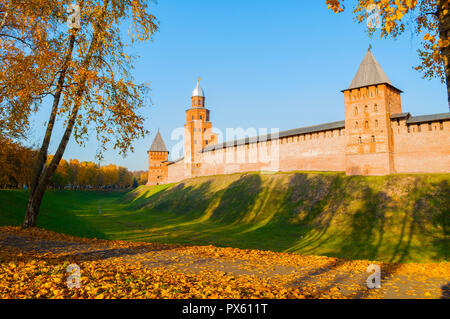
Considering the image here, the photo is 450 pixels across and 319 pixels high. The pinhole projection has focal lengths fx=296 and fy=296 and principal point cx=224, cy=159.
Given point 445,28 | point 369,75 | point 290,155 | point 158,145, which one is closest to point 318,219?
point 290,155

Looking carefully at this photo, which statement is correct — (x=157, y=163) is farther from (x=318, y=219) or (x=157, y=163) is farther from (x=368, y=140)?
(x=318, y=219)

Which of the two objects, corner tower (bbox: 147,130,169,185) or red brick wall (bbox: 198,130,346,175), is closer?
red brick wall (bbox: 198,130,346,175)

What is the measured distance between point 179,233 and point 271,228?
819 cm

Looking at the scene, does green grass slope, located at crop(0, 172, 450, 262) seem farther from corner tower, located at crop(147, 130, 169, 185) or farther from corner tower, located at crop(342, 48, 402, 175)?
corner tower, located at crop(147, 130, 169, 185)

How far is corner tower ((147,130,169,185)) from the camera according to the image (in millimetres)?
87125

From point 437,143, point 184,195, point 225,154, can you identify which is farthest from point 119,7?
point 225,154

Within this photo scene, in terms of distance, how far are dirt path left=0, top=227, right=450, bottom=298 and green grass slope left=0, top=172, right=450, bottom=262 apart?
9.57m

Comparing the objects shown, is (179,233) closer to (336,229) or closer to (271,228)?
(271,228)

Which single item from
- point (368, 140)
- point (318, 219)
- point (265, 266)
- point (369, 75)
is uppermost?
point (369, 75)

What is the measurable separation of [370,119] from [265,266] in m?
28.4

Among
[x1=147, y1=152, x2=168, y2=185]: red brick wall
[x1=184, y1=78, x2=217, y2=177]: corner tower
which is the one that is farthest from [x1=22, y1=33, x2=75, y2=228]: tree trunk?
[x1=147, y1=152, x2=168, y2=185]: red brick wall

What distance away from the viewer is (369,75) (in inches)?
1273

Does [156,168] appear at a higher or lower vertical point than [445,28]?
higher

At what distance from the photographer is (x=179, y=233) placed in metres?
25.8
